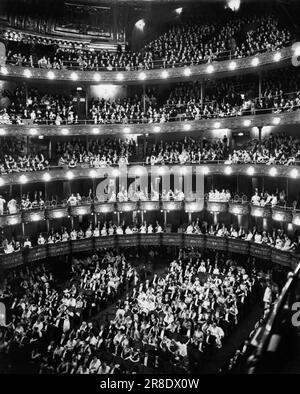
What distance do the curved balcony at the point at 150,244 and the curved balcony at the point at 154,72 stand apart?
37.3ft

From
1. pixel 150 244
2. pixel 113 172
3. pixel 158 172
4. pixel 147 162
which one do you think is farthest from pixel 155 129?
pixel 150 244

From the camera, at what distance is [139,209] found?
27656 millimetres

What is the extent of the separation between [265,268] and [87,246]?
11443mm

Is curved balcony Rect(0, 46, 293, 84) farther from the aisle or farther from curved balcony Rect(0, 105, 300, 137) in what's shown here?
the aisle

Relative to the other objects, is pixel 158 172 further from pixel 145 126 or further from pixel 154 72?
pixel 154 72

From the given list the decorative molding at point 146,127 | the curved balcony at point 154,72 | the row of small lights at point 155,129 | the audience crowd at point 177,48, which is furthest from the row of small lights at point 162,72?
the row of small lights at point 155,129

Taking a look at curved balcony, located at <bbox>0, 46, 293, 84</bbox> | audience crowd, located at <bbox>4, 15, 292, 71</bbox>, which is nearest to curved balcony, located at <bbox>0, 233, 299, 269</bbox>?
curved balcony, located at <bbox>0, 46, 293, 84</bbox>

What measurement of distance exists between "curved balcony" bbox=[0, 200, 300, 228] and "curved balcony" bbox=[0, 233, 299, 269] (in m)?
1.96

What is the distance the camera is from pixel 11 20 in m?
28.5

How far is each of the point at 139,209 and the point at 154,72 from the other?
10064mm

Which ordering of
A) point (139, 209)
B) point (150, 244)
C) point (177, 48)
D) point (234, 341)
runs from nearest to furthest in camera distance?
point (234, 341) → point (150, 244) → point (139, 209) → point (177, 48)

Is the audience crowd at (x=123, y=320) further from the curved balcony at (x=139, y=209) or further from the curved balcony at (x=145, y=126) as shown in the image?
the curved balcony at (x=145, y=126)

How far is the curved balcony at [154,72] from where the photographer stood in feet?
82.8

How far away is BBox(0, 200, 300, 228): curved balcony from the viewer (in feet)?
77.5
